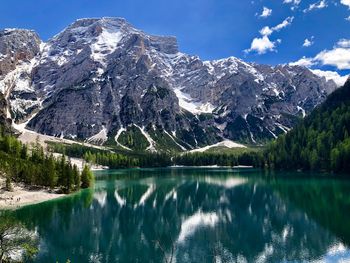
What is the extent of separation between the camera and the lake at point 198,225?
6506cm

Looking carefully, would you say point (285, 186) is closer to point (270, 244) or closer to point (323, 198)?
point (323, 198)

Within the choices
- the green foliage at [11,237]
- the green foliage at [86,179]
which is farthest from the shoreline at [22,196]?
the green foliage at [11,237]

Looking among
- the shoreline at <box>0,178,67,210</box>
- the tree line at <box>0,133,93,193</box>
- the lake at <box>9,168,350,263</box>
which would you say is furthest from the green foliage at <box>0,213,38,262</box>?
the tree line at <box>0,133,93,193</box>

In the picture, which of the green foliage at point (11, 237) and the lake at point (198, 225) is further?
the lake at point (198, 225)

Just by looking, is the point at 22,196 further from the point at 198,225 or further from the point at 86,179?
the point at 198,225

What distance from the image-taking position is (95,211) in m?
112

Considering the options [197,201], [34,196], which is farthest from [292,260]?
[34,196]

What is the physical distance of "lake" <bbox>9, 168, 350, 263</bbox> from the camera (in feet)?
213

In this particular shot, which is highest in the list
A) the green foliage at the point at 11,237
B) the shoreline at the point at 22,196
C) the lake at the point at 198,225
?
the green foliage at the point at 11,237

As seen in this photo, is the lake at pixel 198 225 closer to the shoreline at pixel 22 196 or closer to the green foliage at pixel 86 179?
the shoreline at pixel 22 196

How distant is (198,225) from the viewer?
9169 centimetres

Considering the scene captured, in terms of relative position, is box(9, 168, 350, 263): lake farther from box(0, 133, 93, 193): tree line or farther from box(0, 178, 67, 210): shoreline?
box(0, 133, 93, 193): tree line

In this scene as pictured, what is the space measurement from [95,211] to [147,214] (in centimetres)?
1522

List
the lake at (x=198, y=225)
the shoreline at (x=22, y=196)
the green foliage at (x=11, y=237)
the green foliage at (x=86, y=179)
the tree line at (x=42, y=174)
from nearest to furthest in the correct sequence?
the green foliage at (x=11, y=237) → the lake at (x=198, y=225) → the shoreline at (x=22, y=196) → the tree line at (x=42, y=174) → the green foliage at (x=86, y=179)
